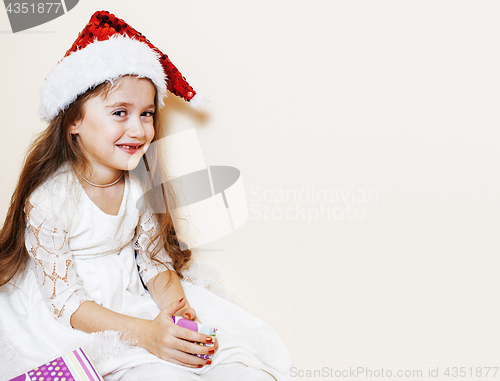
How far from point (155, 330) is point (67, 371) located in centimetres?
17

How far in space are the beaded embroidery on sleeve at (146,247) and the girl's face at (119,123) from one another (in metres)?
0.18

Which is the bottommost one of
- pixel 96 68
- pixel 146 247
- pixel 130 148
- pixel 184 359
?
pixel 184 359

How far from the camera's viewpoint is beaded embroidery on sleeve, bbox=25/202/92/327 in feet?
2.89

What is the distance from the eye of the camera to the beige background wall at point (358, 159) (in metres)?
0.95

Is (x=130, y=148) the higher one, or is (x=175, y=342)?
(x=130, y=148)

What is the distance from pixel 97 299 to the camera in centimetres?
93

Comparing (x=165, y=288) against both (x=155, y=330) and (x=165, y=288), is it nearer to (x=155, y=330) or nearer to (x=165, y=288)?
(x=165, y=288)

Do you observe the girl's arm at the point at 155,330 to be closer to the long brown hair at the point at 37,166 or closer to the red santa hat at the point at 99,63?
the long brown hair at the point at 37,166

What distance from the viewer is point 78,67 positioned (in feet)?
2.85

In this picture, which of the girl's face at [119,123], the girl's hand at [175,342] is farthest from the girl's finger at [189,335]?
the girl's face at [119,123]

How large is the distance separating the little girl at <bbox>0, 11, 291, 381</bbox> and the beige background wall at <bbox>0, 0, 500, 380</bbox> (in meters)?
0.15

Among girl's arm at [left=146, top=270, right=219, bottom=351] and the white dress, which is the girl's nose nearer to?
the white dress

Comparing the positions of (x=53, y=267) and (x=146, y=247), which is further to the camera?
(x=146, y=247)

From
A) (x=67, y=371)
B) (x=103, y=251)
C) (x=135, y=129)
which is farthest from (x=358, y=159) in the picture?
(x=67, y=371)
